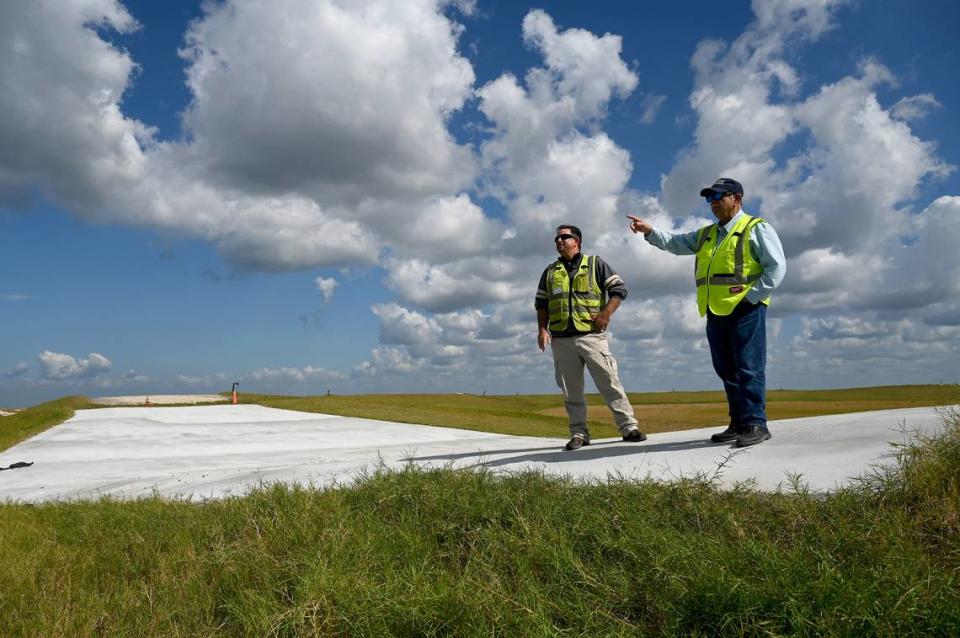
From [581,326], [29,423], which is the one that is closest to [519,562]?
[581,326]

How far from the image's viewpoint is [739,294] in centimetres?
567

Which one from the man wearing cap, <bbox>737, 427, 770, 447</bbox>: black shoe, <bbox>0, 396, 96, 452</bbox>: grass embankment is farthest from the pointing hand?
<bbox>0, 396, 96, 452</bbox>: grass embankment

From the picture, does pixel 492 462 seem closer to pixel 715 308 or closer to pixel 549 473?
pixel 549 473

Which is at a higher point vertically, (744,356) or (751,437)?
(744,356)

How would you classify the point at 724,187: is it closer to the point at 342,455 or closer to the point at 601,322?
the point at 601,322

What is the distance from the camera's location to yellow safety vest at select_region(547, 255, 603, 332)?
7.03 m

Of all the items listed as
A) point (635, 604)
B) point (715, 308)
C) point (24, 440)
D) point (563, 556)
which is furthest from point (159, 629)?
point (24, 440)

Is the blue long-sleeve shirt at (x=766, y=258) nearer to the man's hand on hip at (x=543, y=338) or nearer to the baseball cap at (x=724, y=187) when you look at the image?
the baseball cap at (x=724, y=187)

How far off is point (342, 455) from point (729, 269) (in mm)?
6339

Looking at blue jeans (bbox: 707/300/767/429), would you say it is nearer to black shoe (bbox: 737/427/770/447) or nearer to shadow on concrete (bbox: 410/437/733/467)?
black shoe (bbox: 737/427/770/447)

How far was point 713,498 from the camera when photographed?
414 centimetres

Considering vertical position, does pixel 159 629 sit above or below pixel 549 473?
below

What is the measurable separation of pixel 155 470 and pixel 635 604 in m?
8.25

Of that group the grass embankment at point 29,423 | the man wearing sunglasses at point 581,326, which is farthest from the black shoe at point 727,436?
the grass embankment at point 29,423
